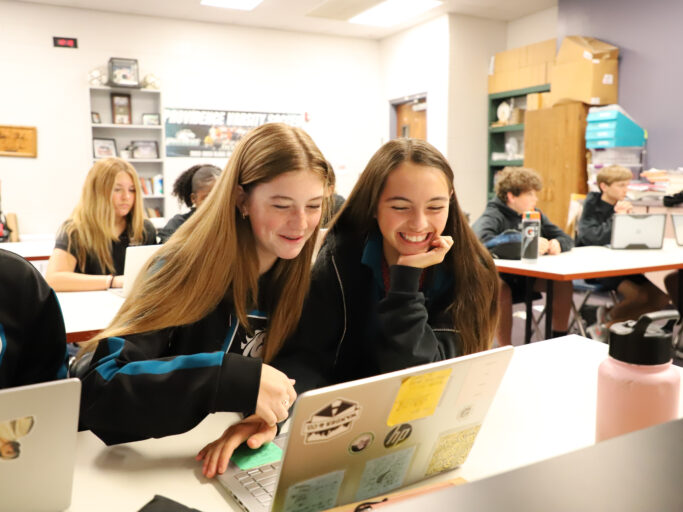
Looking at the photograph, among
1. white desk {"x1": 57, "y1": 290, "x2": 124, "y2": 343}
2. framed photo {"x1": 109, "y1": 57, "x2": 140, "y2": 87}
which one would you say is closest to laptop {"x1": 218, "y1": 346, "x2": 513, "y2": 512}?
white desk {"x1": 57, "y1": 290, "x2": 124, "y2": 343}

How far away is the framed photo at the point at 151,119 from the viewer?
21.9 feet

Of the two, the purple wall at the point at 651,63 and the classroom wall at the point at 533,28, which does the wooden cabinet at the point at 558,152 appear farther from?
the classroom wall at the point at 533,28

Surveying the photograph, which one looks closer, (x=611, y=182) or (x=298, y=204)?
(x=298, y=204)

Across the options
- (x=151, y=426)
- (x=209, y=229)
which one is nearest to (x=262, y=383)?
(x=151, y=426)

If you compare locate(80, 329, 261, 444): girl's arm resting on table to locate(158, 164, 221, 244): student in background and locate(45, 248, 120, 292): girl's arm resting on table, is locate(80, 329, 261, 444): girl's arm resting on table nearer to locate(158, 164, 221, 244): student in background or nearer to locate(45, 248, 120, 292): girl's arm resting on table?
locate(45, 248, 120, 292): girl's arm resting on table

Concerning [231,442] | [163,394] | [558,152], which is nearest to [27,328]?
[163,394]

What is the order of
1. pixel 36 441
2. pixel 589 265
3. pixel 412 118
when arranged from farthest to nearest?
pixel 412 118 < pixel 589 265 < pixel 36 441

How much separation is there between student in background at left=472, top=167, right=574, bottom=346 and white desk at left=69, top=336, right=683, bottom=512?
2.24 m

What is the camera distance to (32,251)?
3.70m

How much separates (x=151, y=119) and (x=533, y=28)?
4536 mm

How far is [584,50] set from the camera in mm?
5434

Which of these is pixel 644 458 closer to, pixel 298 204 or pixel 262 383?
pixel 262 383

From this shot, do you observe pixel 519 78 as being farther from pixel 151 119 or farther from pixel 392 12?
pixel 151 119

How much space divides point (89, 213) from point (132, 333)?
1.93m
